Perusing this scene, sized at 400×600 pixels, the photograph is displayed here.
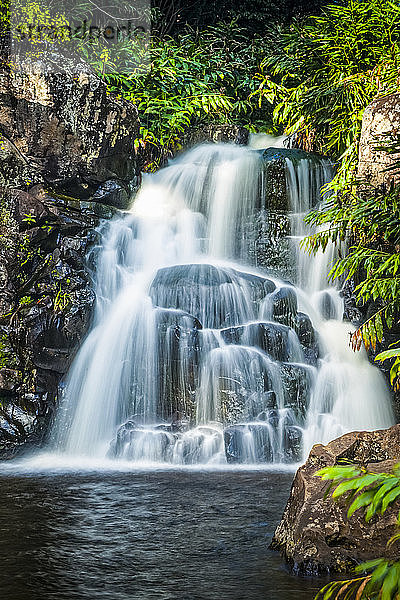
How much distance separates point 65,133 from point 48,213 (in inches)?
53.8

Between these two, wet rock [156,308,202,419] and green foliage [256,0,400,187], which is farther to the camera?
green foliage [256,0,400,187]

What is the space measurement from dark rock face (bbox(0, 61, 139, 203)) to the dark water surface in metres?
4.77

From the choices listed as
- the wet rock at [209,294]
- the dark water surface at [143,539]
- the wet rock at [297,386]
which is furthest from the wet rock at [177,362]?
the dark water surface at [143,539]

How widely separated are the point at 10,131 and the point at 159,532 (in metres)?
6.46

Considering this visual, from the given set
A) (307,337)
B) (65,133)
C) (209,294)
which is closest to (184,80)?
(65,133)

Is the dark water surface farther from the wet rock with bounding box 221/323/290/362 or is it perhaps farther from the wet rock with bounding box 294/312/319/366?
the wet rock with bounding box 294/312/319/366

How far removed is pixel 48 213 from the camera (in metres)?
8.37

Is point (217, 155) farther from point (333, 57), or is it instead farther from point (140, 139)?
point (333, 57)

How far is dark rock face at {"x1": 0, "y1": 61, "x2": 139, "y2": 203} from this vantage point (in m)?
8.63

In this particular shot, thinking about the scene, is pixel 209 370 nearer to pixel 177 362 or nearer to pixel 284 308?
pixel 177 362

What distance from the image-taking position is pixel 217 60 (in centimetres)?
1323

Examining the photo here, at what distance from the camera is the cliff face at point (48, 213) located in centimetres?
771

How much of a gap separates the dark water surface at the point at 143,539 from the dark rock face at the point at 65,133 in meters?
4.77

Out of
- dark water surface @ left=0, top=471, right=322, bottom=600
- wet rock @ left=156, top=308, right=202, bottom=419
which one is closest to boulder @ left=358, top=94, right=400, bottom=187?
wet rock @ left=156, top=308, right=202, bottom=419
